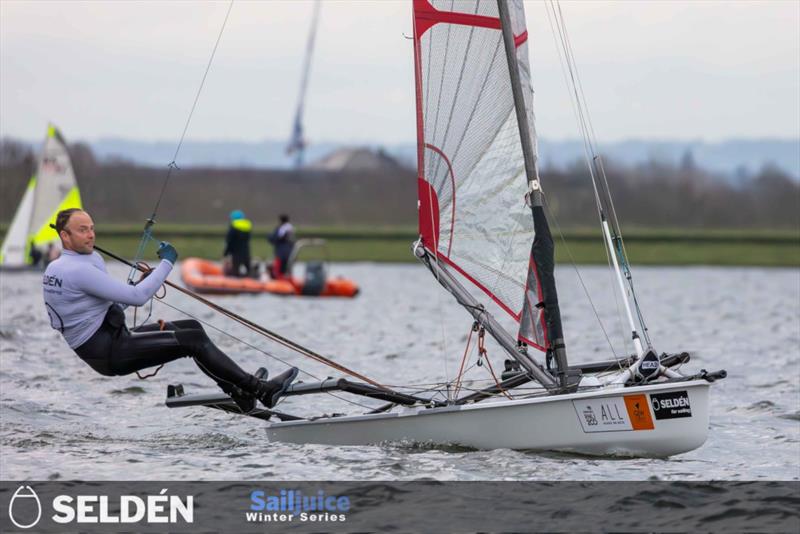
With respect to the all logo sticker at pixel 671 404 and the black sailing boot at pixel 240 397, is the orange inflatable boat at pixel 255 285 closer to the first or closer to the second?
the black sailing boot at pixel 240 397

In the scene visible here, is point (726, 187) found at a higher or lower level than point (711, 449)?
higher

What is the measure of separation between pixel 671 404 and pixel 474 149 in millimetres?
2535

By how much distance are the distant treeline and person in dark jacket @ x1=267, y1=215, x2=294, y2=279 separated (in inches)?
2107

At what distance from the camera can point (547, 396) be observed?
8.98 metres

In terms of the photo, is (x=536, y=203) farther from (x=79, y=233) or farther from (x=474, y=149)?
(x=79, y=233)

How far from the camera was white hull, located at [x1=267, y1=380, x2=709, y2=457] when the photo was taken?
8.76 m

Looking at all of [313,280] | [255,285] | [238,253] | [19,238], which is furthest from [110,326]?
[19,238]

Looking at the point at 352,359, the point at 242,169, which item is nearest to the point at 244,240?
Answer: the point at 352,359

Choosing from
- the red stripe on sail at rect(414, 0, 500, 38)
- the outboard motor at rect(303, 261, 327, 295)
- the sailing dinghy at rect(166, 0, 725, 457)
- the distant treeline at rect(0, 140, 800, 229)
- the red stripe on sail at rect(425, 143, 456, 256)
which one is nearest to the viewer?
the sailing dinghy at rect(166, 0, 725, 457)

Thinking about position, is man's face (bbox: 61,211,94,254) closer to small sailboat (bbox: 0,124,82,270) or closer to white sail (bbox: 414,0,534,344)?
white sail (bbox: 414,0,534,344)

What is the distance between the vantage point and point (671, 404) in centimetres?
873

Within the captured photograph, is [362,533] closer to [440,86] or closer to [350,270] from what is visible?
[440,86]

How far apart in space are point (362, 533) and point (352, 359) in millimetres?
9124

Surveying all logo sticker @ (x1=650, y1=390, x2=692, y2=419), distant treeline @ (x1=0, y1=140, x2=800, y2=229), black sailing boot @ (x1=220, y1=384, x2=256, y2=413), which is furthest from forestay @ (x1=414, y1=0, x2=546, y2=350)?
distant treeline @ (x1=0, y1=140, x2=800, y2=229)
